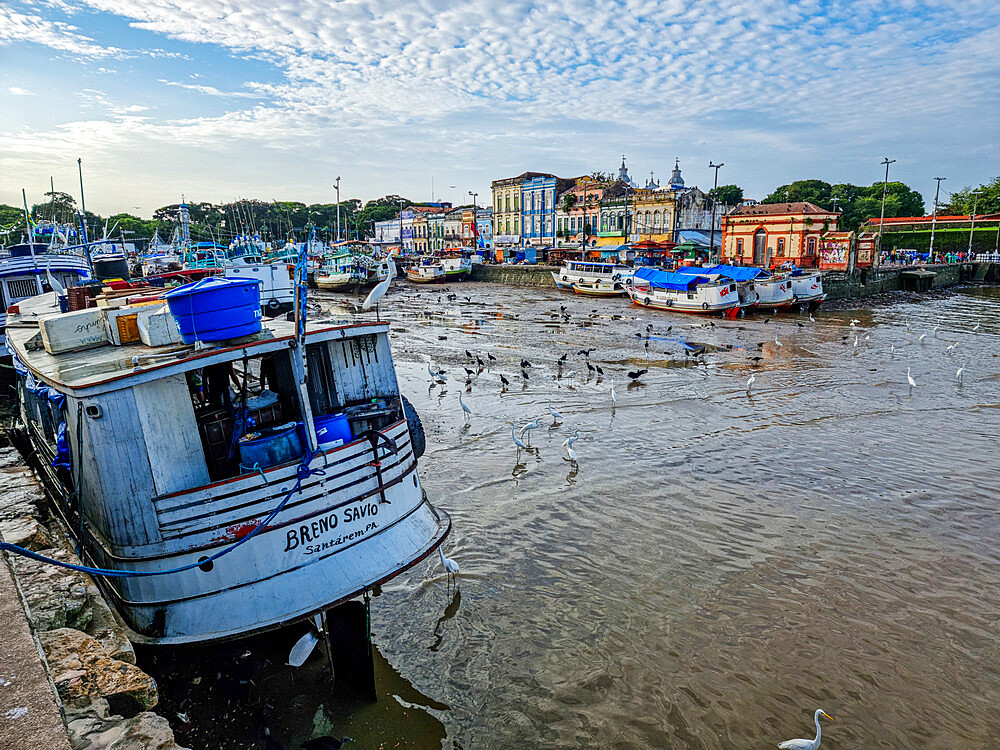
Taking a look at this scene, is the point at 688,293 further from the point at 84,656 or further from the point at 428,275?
the point at 84,656

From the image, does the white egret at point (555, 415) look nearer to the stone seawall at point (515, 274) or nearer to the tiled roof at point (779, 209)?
the stone seawall at point (515, 274)

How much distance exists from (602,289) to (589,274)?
213 cm

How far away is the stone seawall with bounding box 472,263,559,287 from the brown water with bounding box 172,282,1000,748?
4129cm

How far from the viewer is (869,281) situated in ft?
153

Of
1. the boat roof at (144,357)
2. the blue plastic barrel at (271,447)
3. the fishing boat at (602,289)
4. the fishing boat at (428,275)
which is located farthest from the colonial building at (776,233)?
the blue plastic barrel at (271,447)

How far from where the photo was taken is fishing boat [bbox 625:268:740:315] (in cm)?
3572

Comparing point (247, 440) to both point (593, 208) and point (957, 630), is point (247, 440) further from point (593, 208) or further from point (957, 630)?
point (593, 208)

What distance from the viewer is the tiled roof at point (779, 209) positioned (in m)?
53.7

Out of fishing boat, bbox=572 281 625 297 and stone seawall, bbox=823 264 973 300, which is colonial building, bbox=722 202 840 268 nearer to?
stone seawall, bbox=823 264 973 300

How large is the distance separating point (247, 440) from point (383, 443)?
4.46ft

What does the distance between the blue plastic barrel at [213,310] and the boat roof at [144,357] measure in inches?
6.4

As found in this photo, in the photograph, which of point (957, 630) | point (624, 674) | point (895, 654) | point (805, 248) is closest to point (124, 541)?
point (624, 674)

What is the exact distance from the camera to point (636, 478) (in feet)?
37.3

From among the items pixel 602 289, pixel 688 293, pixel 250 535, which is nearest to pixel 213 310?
pixel 250 535
